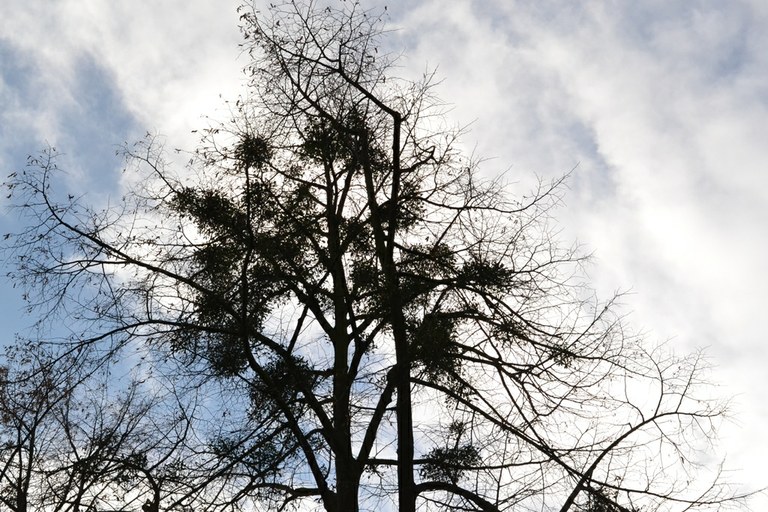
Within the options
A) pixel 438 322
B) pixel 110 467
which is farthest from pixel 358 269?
pixel 110 467

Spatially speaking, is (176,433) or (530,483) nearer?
(530,483)

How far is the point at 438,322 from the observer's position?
25.9 ft

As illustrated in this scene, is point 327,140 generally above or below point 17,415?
above

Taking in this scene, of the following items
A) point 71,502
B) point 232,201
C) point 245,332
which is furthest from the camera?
point 71,502

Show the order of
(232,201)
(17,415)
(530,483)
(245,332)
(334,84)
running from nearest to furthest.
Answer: (245,332)
(530,483)
(334,84)
(232,201)
(17,415)

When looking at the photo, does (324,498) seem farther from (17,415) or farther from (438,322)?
(17,415)

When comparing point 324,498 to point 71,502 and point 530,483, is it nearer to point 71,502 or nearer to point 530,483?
point 530,483

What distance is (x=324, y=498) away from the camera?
7.59m

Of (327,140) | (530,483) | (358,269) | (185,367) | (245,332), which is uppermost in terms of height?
(327,140)

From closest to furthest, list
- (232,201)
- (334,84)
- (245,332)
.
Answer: (245,332) < (334,84) < (232,201)

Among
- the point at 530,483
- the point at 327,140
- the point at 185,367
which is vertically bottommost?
the point at 530,483

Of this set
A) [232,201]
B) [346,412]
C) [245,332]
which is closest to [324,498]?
[346,412]

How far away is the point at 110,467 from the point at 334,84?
476 centimetres

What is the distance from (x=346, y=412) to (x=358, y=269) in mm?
1836
